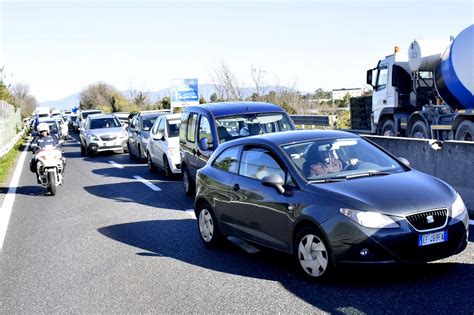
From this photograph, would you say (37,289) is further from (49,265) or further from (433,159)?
(433,159)

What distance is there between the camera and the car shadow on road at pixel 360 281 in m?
5.40

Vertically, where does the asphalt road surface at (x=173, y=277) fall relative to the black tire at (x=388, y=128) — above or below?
below

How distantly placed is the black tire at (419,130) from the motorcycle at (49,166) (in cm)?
1028

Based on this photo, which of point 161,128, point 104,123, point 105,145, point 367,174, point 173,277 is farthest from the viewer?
point 104,123

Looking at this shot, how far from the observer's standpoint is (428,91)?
19.3 meters

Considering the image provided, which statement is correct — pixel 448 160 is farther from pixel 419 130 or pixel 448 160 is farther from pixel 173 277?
pixel 419 130

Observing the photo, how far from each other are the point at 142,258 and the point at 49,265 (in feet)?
3.78

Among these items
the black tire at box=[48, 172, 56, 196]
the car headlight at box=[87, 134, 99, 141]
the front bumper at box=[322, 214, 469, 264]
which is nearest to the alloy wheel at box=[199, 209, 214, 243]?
the front bumper at box=[322, 214, 469, 264]

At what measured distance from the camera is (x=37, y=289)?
679cm

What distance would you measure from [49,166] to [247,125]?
5.25 metres

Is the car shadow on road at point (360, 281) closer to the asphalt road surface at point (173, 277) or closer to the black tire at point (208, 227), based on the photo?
the asphalt road surface at point (173, 277)

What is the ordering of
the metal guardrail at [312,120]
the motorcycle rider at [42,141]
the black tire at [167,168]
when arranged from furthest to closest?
the metal guardrail at [312,120] → the black tire at [167,168] → the motorcycle rider at [42,141]

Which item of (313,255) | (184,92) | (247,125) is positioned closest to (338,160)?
(313,255)

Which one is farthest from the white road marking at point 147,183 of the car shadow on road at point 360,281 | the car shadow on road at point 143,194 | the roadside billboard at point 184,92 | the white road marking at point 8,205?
the roadside billboard at point 184,92
